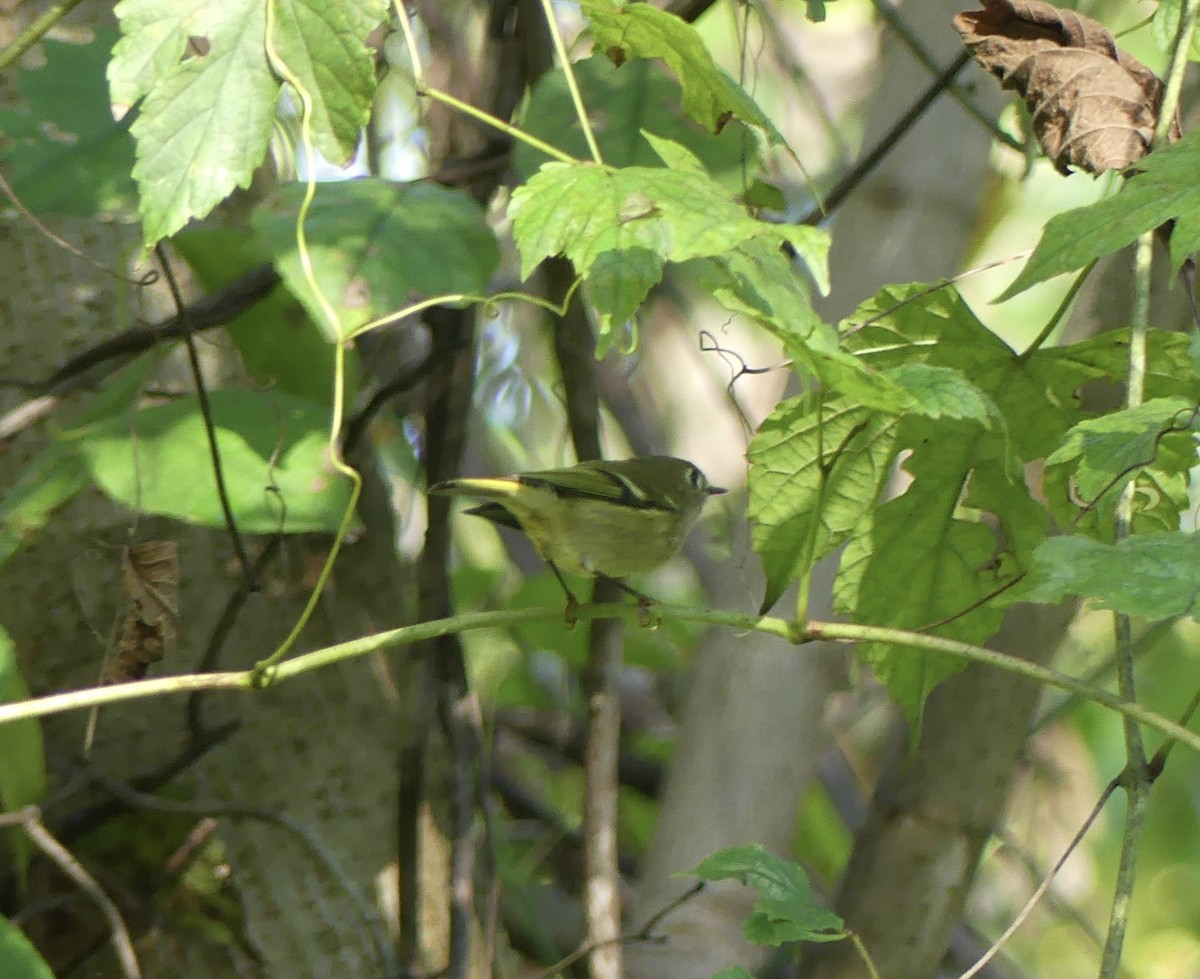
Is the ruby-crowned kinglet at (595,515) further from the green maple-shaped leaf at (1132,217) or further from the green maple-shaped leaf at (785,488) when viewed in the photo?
the green maple-shaped leaf at (1132,217)

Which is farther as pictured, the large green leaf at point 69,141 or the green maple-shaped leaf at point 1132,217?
the large green leaf at point 69,141

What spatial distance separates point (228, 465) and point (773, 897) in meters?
0.68

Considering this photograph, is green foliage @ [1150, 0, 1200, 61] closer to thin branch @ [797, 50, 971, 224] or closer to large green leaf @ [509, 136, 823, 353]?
thin branch @ [797, 50, 971, 224]

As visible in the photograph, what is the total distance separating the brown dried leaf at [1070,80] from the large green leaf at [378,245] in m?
0.50

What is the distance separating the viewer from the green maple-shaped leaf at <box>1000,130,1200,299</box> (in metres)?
0.87

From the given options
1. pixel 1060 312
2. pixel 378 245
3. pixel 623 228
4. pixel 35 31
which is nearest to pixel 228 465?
pixel 378 245

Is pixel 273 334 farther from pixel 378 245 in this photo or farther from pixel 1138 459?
pixel 1138 459

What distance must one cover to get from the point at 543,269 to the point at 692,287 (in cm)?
130

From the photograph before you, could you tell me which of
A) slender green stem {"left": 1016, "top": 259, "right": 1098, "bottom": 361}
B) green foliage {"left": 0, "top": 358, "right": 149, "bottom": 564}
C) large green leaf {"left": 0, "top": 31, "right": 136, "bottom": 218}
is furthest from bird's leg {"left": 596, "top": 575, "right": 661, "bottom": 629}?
large green leaf {"left": 0, "top": 31, "right": 136, "bottom": 218}

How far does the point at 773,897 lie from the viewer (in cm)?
96

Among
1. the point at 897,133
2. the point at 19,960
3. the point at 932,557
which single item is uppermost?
the point at 897,133

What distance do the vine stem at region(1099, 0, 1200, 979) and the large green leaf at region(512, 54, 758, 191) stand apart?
1.28 feet

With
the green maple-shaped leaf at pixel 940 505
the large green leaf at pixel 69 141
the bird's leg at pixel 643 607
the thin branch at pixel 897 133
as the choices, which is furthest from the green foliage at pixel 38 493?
the thin branch at pixel 897 133

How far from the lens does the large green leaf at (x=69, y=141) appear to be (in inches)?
A: 52.7
